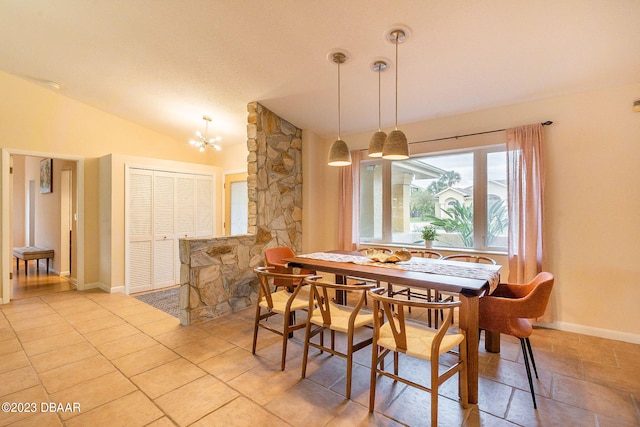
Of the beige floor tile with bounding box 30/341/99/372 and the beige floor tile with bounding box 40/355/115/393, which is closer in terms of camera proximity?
the beige floor tile with bounding box 40/355/115/393

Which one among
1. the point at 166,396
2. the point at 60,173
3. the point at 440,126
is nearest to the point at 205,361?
the point at 166,396

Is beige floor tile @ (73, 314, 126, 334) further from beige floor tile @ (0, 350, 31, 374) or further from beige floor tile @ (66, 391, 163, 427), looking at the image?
beige floor tile @ (66, 391, 163, 427)

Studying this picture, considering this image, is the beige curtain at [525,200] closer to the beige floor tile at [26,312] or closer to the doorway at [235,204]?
the doorway at [235,204]

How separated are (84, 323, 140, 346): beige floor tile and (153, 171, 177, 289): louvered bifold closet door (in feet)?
5.70

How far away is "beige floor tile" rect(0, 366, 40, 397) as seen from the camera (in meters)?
2.14

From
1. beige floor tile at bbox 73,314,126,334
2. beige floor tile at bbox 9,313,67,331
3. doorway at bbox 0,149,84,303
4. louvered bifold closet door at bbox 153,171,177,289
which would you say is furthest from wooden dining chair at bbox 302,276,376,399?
doorway at bbox 0,149,84,303

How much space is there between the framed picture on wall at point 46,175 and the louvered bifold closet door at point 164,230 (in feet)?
9.01

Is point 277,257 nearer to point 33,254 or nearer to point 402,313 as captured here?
point 402,313

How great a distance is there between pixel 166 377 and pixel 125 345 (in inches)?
34.1

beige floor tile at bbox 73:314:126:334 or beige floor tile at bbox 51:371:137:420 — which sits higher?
beige floor tile at bbox 73:314:126:334

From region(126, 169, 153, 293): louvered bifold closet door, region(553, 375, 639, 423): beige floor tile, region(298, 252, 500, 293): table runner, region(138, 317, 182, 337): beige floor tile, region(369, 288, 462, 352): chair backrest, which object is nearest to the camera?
region(369, 288, 462, 352): chair backrest

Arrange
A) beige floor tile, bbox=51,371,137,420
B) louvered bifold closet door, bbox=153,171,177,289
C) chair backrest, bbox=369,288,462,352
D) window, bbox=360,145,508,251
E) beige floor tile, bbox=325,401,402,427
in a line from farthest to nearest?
louvered bifold closet door, bbox=153,171,177,289
window, bbox=360,145,508,251
beige floor tile, bbox=51,371,137,420
beige floor tile, bbox=325,401,402,427
chair backrest, bbox=369,288,462,352

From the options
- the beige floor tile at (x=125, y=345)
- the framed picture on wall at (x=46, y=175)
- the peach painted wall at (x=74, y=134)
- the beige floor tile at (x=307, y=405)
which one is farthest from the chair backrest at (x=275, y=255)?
the framed picture on wall at (x=46, y=175)

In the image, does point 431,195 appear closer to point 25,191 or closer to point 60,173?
point 60,173
